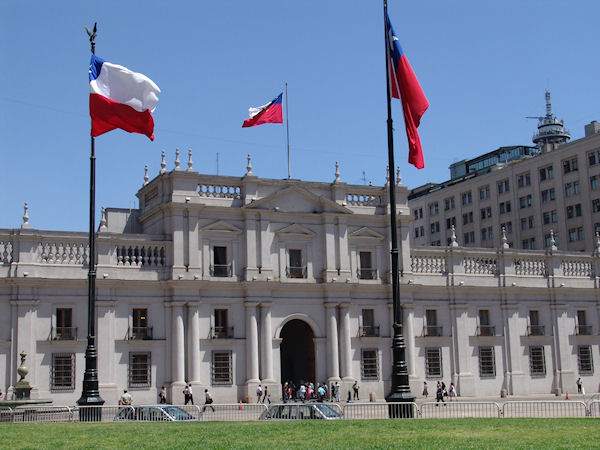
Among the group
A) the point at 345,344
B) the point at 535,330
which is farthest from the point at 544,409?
the point at 535,330

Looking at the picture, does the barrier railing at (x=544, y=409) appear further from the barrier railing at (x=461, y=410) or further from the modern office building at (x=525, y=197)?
the modern office building at (x=525, y=197)

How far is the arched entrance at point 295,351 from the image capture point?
196 feet

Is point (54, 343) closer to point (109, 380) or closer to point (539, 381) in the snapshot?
point (109, 380)

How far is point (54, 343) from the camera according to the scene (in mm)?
49938

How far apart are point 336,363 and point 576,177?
44.3 metres

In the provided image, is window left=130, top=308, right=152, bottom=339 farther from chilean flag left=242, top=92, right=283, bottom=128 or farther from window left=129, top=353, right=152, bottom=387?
chilean flag left=242, top=92, right=283, bottom=128

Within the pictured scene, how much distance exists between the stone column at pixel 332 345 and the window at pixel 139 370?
1192cm

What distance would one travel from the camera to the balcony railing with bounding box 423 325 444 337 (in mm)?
60750

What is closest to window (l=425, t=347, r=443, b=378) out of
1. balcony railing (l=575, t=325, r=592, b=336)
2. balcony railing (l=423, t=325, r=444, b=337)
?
balcony railing (l=423, t=325, r=444, b=337)

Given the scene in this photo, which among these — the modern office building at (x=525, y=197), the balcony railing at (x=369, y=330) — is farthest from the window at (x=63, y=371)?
the modern office building at (x=525, y=197)

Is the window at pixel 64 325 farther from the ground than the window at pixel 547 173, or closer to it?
closer to it

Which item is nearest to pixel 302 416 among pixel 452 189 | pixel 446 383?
pixel 446 383

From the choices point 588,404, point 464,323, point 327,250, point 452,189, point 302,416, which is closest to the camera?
point 302,416

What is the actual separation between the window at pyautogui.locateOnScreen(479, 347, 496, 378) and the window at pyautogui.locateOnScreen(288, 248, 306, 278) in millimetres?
14910
